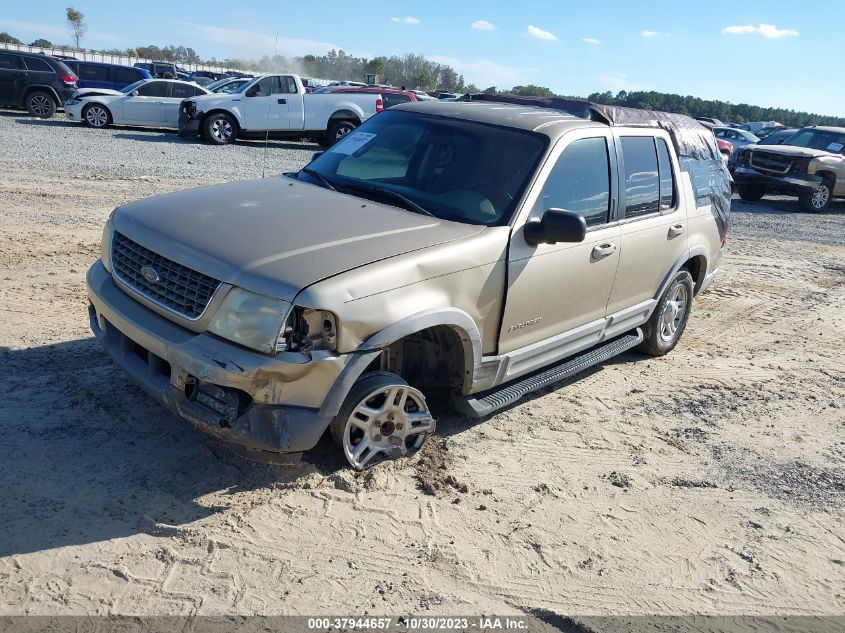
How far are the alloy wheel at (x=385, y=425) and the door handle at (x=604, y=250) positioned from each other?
1.62 m

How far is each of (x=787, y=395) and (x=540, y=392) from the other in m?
2.03

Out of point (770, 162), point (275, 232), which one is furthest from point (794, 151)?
point (275, 232)

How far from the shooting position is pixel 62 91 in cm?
2114

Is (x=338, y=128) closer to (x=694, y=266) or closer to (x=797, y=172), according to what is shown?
(x=797, y=172)

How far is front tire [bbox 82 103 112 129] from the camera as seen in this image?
19750 millimetres

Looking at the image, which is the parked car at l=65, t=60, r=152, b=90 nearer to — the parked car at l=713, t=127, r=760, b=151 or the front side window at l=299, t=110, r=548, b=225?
the parked car at l=713, t=127, r=760, b=151

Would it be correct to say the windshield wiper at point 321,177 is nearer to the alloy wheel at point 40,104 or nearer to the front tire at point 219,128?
the front tire at point 219,128

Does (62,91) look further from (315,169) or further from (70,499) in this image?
(70,499)

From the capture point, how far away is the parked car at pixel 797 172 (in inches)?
650

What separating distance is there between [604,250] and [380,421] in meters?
2.00

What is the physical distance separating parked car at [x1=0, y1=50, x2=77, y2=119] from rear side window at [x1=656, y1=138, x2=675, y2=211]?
20.0 m

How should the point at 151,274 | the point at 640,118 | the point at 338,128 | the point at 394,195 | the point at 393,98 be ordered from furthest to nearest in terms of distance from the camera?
the point at 393,98 < the point at 338,128 < the point at 640,118 < the point at 394,195 < the point at 151,274

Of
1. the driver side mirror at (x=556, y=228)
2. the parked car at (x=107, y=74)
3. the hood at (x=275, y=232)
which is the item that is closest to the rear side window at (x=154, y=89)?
the parked car at (x=107, y=74)

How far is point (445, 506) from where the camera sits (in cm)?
387
